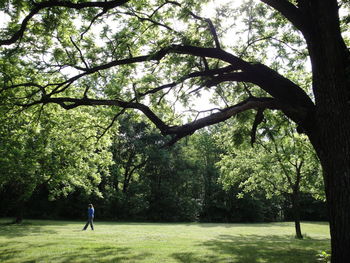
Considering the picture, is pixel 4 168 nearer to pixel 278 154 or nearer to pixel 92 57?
pixel 92 57

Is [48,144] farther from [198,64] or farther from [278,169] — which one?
[278,169]

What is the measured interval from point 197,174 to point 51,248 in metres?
41.8

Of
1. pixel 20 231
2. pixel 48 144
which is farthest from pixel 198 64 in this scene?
pixel 20 231

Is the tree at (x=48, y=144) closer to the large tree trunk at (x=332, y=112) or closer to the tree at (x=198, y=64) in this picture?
the tree at (x=198, y=64)

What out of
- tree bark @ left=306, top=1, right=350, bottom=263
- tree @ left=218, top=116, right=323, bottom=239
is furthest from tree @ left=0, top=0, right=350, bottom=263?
tree @ left=218, top=116, right=323, bottom=239

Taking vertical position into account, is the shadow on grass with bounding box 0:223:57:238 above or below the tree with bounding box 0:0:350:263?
below

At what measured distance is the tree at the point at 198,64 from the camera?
5.87 meters

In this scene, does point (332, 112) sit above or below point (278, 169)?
below

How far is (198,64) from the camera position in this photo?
381 inches

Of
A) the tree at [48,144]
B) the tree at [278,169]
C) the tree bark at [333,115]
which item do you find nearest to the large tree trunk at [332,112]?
the tree bark at [333,115]

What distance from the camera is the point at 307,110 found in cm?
657

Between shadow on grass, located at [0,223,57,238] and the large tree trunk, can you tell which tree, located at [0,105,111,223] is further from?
the large tree trunk

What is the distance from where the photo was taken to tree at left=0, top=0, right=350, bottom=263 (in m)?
5.87

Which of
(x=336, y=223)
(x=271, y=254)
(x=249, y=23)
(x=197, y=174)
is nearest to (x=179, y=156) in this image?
(x=197, y=174)
